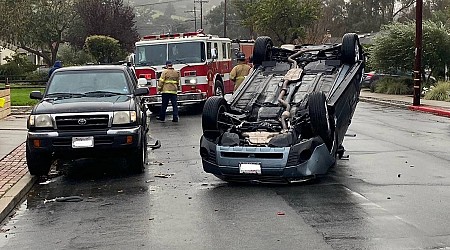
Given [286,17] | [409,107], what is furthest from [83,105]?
[286,17]

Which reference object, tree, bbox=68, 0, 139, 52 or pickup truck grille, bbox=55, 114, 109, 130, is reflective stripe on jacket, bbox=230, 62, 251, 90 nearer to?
pickup truck grille, bbox=55, 114, 109, 130

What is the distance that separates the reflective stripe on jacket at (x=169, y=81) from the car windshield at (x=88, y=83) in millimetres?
7240

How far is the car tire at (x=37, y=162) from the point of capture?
434 inches

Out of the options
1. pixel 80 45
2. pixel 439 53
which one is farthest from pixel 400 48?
pixel 80 45

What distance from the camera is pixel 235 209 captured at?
8672 millimetres

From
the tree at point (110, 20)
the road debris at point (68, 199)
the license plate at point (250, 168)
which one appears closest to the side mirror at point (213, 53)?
the license plate at point (250, 168)

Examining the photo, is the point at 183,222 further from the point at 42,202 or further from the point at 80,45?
the point at 80,45

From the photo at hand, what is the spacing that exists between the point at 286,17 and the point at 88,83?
3908 cm

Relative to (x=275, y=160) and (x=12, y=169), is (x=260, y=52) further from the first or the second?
(x=12, y=169)

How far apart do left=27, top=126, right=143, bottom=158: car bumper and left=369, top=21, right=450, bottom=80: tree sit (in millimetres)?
23710

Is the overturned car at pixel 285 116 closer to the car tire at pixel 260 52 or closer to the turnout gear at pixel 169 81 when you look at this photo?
the car tire at pixel 260 52

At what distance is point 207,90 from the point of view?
22.3m

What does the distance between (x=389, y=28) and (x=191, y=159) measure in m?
23.4

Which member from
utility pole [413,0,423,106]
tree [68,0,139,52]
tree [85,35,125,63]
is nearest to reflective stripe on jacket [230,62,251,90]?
utility pole [413,0,423,106]
